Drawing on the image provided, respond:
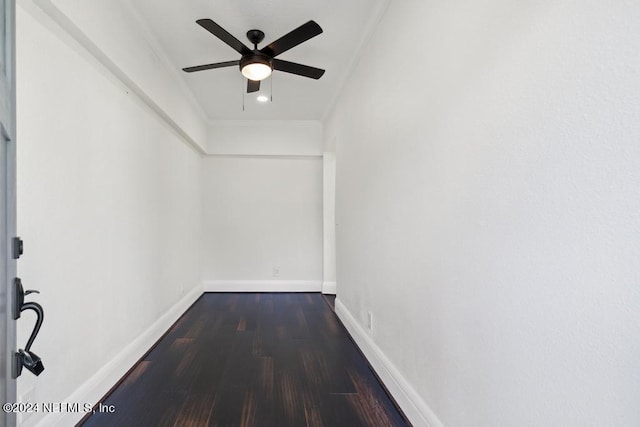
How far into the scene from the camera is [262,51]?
226 centimetres

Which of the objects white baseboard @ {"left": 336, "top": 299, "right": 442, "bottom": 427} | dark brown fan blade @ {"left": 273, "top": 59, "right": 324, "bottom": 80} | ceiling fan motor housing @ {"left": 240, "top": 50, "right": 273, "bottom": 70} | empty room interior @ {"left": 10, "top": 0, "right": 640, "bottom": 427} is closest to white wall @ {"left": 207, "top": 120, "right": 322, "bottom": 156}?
empty room interior @ {"left": 10, "top": 0, "right": 640, "bottom": 427}

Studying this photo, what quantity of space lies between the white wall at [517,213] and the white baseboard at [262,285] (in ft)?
9.53

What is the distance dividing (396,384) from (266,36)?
8.30 ft

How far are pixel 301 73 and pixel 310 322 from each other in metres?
2.37

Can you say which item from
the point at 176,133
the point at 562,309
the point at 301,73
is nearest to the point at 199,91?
the point at 176,133

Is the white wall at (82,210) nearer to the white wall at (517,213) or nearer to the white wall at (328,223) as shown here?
the white wall at (517,213)

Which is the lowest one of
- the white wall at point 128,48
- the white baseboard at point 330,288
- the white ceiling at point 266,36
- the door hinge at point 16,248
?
the white baseboard at point 330,288

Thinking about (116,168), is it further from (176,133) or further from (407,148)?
(407,148)

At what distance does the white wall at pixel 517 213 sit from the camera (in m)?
0.68

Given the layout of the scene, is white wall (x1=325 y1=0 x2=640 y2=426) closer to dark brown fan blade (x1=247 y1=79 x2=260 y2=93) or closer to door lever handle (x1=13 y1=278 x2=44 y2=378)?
dark brown fan blade (x1=247 y1=79 x2=260 y2=93)

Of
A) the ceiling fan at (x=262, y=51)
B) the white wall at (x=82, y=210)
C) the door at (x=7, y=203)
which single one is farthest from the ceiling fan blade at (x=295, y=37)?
the door at (x=7, y=203)

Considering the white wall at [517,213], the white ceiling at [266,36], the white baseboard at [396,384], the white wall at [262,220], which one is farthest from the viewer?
the white wall at [262,220]

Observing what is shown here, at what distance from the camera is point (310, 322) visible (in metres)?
3.39

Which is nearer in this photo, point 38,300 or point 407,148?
point 38,300
